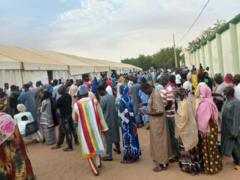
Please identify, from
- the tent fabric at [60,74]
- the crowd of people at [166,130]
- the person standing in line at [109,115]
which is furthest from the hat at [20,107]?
the tent fabric at [60,74]

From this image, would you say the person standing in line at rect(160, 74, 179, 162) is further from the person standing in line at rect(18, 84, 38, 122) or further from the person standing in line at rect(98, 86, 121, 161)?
the person standing in line at rect(18, 84, 38, 122)

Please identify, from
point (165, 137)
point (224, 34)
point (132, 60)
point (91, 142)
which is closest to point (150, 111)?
point (165, 137)

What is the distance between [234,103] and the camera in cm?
670

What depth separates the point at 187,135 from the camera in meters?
6.59

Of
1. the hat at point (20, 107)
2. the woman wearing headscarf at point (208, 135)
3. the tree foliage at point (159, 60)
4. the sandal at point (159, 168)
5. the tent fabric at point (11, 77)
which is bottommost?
the sandal at point (159, 168)

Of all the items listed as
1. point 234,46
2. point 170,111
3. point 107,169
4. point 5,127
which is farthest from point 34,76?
point 5,127

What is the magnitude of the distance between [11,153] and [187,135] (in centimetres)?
308

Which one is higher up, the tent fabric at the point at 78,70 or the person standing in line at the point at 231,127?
the tent fabric at the point at 78,70

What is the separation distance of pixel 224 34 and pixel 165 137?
Answer: 14.3 m

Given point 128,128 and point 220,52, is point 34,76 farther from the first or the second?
point 128,128

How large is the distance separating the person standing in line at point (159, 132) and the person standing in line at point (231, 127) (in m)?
1.07

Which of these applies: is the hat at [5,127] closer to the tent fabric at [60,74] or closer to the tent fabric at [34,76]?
the tent fabric at [34,76]

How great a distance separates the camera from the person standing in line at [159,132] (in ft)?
23.1

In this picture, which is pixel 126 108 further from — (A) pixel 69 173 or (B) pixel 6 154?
(B) pixel 6 154
